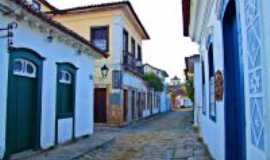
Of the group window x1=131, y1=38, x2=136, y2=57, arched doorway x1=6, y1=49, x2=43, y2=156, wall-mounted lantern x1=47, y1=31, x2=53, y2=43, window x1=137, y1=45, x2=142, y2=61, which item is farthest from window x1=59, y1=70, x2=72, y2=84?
window x1=137, y1=45, x2=142, y2=61

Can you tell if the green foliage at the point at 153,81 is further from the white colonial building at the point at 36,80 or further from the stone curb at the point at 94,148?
the white colonial building at the point at 36,80

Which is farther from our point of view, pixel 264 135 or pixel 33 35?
pixel 33 35

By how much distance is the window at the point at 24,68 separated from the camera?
705 cm

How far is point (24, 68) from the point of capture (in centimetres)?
741

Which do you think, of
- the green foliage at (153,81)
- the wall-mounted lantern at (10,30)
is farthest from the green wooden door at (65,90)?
the green foliage at (153,81)

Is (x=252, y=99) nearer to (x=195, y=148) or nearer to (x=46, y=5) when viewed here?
(x=195, y=148)

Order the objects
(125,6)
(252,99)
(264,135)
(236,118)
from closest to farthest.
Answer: (264,135) < (252,99) < (236,118) < (125,6)

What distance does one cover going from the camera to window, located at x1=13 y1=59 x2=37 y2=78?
278 inches

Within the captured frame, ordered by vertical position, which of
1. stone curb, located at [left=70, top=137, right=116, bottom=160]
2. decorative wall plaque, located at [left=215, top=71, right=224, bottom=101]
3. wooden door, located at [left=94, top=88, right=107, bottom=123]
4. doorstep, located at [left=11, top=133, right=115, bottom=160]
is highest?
decorative wall plaque, located at [left=215, top=71, right=224, bottom=101]

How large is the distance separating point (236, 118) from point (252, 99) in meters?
2.08

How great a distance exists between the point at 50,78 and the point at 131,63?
1222 cm

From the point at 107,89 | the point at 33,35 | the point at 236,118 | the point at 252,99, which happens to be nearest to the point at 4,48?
the point at 33,35

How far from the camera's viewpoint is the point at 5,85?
6461 millimetres

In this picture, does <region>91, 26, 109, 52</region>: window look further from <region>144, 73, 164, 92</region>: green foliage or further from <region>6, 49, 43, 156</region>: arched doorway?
<region>6, 49, 43, 156</region>: arched doorway
